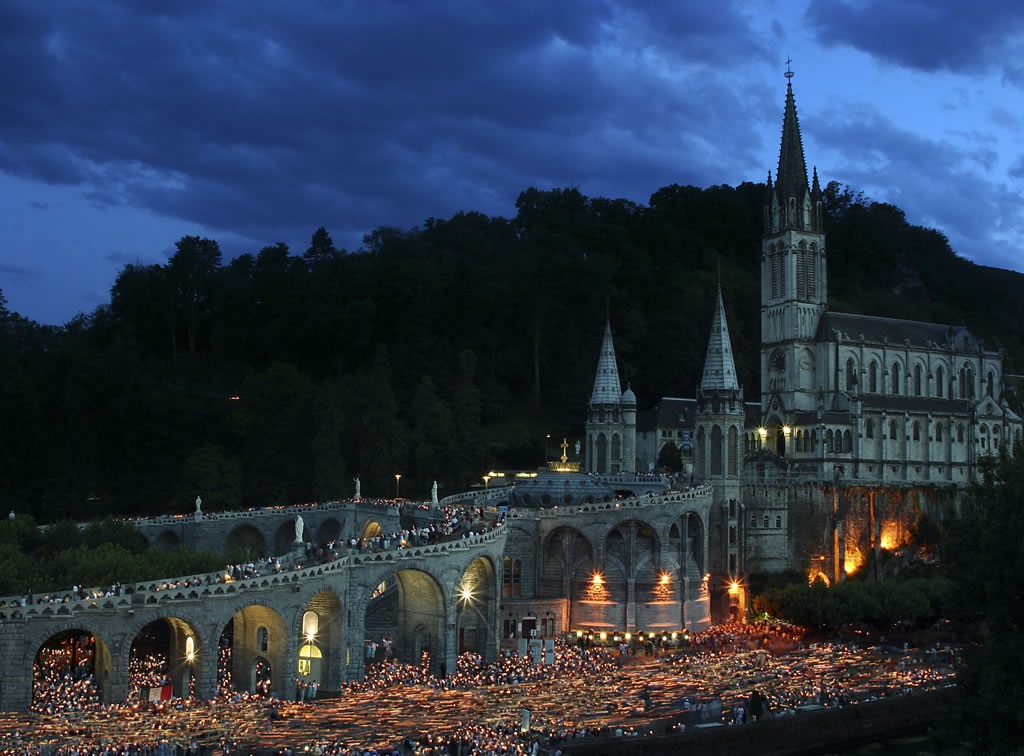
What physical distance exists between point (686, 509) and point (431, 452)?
70.0ft

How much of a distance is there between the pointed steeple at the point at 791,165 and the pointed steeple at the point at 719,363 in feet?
65.3

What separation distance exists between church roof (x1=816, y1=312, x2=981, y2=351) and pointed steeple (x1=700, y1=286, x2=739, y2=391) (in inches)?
627

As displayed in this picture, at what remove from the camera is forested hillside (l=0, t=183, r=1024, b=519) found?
77938 mm

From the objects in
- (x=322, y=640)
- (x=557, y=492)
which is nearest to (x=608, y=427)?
(x=557, y=492)

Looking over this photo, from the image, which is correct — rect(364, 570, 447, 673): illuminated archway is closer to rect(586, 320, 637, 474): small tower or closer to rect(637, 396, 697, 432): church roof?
rect(586, 320, 637, 474): small tower

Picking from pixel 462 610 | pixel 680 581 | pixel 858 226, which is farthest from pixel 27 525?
pixel 858 226

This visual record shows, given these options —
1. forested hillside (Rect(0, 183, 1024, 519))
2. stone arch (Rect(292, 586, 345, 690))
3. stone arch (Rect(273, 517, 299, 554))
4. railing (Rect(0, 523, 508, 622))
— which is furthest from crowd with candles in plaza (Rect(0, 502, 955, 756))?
forested hillside (Rect(0, 183, 1024, 519))

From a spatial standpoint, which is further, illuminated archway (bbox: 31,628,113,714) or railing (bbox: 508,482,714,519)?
railing (bbox: 508,482,714,519)

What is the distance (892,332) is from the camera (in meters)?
85.0

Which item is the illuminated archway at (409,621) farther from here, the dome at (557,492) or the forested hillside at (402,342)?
the forested hillside at (402,342)

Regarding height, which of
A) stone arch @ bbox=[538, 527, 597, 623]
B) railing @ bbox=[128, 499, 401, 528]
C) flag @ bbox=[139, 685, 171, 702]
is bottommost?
flag @ bbox=[139, 685, 171, 702]

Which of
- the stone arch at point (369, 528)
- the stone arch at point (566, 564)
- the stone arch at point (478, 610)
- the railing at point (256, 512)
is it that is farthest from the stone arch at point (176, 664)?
the railing at point (256, 512)

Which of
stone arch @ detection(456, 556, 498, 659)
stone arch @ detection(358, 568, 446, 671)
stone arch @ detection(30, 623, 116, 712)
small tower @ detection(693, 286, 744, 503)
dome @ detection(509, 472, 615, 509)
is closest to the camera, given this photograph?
stone arch @ detection(30, 623, 116, 712)

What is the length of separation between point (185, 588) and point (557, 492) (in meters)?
27.1
